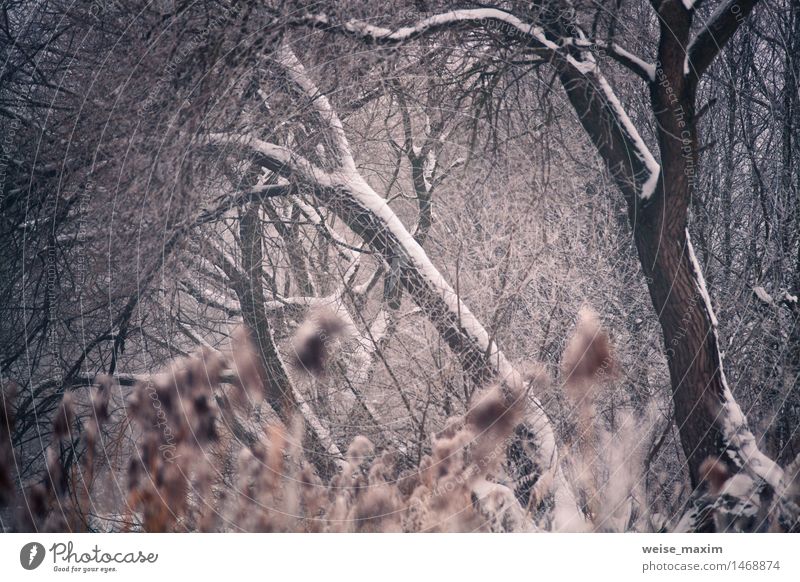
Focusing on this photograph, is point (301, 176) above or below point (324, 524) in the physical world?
above

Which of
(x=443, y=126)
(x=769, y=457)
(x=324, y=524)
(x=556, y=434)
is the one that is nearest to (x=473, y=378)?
(x=556, y=434)

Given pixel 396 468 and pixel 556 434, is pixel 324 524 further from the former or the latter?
pixel 556 434

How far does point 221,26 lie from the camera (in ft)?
9.73

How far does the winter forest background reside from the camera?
294 cm

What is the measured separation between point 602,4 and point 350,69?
1.33 meters
